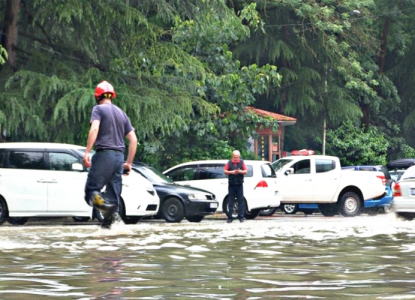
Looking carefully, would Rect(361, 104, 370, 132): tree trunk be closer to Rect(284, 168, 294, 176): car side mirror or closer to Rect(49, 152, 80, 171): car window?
Rect(284, 168, 294, 176): car side mirror

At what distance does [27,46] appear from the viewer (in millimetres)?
25375

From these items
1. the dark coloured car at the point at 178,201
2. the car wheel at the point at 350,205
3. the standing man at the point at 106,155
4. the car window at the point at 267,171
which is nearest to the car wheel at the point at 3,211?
the dark coloured car at the point at 178,201

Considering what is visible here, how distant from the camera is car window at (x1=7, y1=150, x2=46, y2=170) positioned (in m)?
20.0

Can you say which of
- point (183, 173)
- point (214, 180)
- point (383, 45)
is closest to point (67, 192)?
point (183, 173)

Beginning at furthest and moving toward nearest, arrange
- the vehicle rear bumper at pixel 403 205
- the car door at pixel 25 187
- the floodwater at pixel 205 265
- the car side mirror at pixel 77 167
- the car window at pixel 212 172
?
1. the car window at pixel 212 172
2. the vehicle rear bumper at pixel 403 205
3. the car door at pixel 25 187
4. the car side mirror at pixel 77 167
5. the floodwater at pixel 205 265

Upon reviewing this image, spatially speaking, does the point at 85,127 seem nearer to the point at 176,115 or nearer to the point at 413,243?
the point at 176,115

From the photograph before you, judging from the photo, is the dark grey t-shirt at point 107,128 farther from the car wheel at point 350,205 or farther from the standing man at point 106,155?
the car wheel at point 350,205

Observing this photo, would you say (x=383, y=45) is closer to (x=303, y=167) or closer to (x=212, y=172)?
(x=303, y=167)

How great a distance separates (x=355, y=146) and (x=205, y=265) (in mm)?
39082

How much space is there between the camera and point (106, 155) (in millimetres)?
13180

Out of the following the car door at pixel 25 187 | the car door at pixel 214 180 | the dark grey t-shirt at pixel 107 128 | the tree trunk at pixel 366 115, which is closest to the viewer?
the dark grey t-shirt at pixel 107 128

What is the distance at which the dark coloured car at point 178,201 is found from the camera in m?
23.3

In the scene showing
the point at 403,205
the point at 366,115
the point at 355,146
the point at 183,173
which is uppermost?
the point at 366,115

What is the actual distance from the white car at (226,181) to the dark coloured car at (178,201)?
2.50 m
